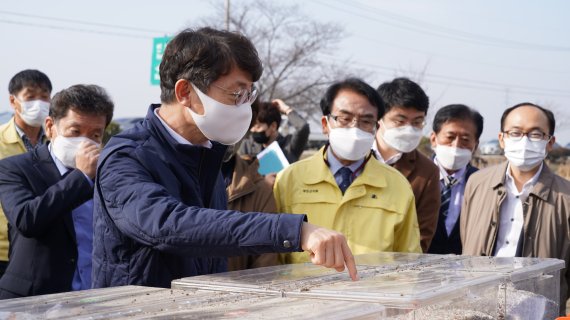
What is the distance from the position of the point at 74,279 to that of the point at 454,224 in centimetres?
288

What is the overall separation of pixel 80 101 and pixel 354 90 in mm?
1585

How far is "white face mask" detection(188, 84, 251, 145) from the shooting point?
107 inches

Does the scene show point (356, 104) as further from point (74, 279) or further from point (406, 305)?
point (406, 305)

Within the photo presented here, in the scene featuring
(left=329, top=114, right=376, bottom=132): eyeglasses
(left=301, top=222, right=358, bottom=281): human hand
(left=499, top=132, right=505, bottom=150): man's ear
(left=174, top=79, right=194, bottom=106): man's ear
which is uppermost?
(left=174, top=79, right=194, bottom=106): man's ear

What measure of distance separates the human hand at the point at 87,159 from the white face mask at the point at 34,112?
96.3 inches

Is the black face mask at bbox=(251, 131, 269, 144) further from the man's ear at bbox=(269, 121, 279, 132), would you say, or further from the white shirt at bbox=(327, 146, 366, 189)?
the white shirt at bbox=(327, 146, 366, 189)

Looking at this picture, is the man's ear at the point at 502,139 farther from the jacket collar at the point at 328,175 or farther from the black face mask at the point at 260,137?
the black face mask at the point at 260,137

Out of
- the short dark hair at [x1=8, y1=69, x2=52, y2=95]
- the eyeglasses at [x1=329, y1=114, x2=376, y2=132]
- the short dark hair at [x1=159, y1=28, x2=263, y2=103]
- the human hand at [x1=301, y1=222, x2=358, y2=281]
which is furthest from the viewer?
the short dark hair at [x1=8, y1=69, x2=52, y2=95]

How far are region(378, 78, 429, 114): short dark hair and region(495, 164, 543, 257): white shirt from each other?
94 cm

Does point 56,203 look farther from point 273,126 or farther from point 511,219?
point 273,126

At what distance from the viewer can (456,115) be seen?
5852 mm

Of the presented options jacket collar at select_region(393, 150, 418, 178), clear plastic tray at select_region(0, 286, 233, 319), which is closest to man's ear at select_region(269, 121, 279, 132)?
jacket collar at select_region(393, 150, 418, 178)

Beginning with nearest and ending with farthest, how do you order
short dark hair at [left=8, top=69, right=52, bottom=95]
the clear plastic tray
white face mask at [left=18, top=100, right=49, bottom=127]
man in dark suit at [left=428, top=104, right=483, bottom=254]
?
the clear plastic tray, man in dark suit at [left=428, top=104, right=483, bottom=254], white face mask at [left=18, top=100, right=49, bottom=127], short dark hair at [left=8, top=69, right=52, bottom=95]

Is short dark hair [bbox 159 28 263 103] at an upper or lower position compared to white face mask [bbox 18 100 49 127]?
upper
